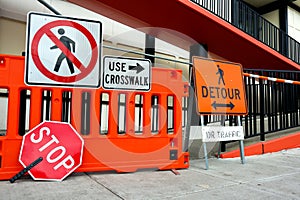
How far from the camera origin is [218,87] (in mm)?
4168

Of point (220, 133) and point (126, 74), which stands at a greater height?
point (126, 74)

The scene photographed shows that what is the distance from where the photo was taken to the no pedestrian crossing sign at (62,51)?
109 inches

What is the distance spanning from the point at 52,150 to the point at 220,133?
8.41 ft

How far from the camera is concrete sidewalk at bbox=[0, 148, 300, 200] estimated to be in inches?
95.9

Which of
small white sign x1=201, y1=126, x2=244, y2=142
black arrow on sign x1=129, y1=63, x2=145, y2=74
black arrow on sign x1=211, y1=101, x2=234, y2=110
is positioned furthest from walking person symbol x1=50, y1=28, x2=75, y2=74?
black arrow on sign x1=211, y1=101, x2=234, y2=110

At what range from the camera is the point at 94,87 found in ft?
10.2

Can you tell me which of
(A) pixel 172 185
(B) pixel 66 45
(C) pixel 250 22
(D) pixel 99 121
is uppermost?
(C) pixel 250 22

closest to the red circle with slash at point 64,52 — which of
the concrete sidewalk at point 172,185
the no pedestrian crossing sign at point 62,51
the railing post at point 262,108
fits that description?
the no pedestrian crossing sign at point 62,51

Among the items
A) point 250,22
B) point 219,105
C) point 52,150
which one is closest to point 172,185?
point 52,150

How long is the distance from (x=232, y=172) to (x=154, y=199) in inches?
65.2

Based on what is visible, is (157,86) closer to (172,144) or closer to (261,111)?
(172,144)

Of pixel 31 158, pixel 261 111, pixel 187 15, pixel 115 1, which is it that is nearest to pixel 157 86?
pixel 31 158

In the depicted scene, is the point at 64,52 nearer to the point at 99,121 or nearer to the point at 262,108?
the point at 99,121

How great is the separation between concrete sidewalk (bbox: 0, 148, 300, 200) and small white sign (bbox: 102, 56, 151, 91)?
116 centimetres
